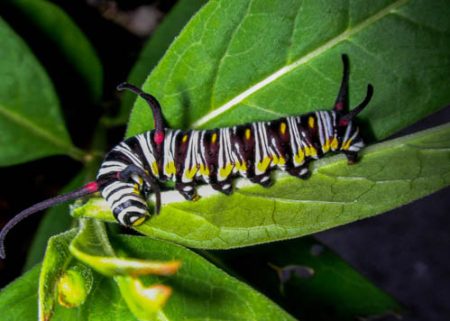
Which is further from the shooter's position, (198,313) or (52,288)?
(198,313)

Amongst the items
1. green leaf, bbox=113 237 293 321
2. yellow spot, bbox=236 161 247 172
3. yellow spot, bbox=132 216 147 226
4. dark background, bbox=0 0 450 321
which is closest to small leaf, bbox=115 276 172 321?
green leaf, bbox=113 237 293 321

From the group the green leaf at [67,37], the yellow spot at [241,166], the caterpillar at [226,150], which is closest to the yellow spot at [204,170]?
the caterpillar at [226,150]

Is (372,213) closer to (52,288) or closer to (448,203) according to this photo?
(52,288)

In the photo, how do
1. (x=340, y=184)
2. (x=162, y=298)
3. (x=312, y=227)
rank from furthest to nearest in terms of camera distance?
(x=340, y=184) < (x=312, y=227) < (x=162, y=298)

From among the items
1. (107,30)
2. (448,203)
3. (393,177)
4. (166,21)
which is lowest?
(448,203)

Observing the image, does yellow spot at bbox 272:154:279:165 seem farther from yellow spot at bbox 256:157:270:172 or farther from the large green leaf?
the large green leaf

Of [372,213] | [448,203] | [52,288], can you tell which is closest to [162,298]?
[52,288]
